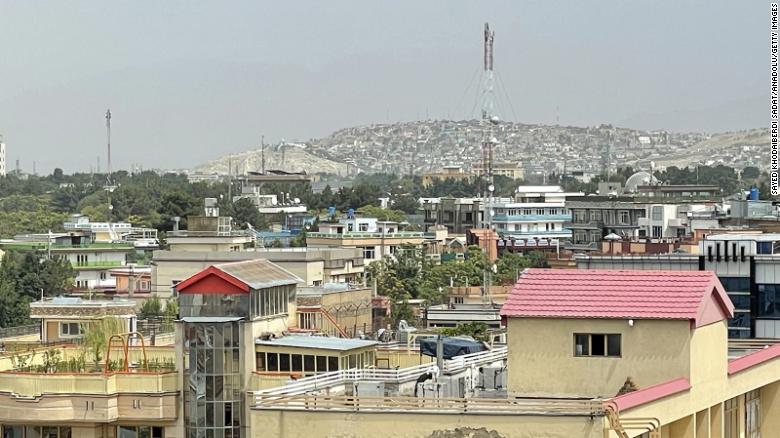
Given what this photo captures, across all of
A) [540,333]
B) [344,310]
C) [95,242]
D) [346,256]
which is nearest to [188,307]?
[540,333]

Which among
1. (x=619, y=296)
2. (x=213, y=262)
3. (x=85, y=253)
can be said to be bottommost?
(x=85, y=253)

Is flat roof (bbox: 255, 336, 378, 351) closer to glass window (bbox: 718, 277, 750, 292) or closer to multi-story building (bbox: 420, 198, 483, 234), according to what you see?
glass window (bbox: 718, 277, 750, 292)

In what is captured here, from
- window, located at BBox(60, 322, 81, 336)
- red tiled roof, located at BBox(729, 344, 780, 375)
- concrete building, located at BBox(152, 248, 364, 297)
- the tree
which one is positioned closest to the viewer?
red tiled roof, located at BBox(729, 344, 780, 375)

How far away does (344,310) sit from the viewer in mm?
52312

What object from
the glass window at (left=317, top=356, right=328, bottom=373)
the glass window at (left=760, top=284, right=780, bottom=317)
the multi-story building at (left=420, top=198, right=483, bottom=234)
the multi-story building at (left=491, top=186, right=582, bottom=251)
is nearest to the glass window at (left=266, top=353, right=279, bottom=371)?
the glass window at (left=317, top=356, right=328, bottom=373)

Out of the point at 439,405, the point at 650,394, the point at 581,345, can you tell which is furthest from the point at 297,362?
the point at 650,394

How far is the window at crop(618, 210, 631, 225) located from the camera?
139 m

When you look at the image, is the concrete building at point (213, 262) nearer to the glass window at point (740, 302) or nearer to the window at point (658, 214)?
the glass window at point (740, 302)

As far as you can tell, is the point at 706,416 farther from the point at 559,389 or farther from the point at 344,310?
the point at 344,310

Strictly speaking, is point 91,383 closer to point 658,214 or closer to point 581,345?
point 581,345

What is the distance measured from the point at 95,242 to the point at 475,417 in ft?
299

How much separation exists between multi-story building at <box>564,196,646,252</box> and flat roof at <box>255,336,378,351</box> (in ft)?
319

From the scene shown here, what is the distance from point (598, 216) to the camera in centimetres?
14688

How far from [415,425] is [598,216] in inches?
4964
